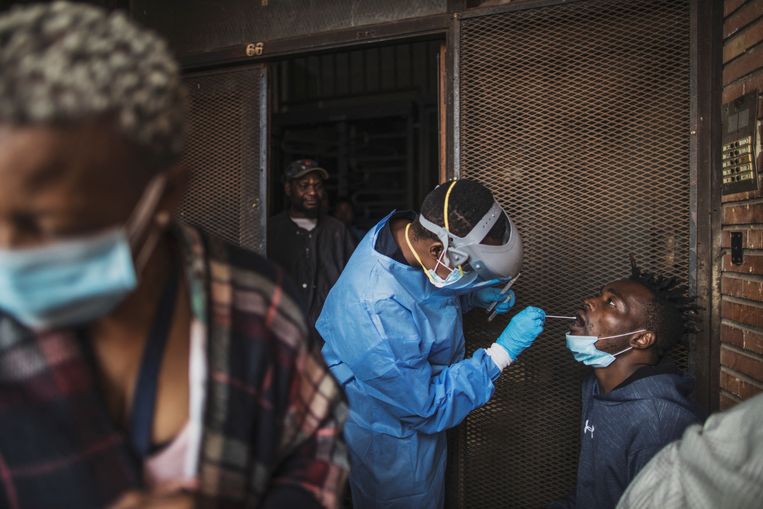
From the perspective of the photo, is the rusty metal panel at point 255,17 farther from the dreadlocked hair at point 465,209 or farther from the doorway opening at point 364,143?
the doorway opening at point 364,143

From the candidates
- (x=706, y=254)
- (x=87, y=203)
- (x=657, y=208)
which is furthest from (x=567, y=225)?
Result: (x=87, y=203)

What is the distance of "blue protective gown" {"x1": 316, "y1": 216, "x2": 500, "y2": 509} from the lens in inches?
77.4

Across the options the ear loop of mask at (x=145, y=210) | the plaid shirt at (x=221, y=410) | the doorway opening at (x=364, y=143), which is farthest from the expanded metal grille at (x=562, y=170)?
the doorway opening at (x=364, y=143)

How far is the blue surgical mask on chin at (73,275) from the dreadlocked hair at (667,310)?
1.82 meters

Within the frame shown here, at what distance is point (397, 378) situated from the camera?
1923 millimetres

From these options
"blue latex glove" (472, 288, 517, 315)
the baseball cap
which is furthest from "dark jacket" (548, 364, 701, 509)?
the baseball cap

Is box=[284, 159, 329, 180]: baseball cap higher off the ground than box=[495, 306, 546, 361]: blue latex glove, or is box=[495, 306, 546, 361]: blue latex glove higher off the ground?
box=[284, 159, 329, 180]: baseball cap

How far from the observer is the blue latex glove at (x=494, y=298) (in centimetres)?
236

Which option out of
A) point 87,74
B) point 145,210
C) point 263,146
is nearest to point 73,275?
point 145,210

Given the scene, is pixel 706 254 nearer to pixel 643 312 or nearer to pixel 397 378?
pixel 643 312

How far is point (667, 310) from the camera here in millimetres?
1999

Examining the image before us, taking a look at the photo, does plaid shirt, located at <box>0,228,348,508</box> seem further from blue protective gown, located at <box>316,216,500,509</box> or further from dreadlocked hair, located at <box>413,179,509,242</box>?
dreadlocked hair, located at <box>413,179,509,242</box>

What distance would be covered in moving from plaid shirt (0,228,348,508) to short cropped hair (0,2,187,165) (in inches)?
11.4

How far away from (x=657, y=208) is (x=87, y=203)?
2212 millimetres
